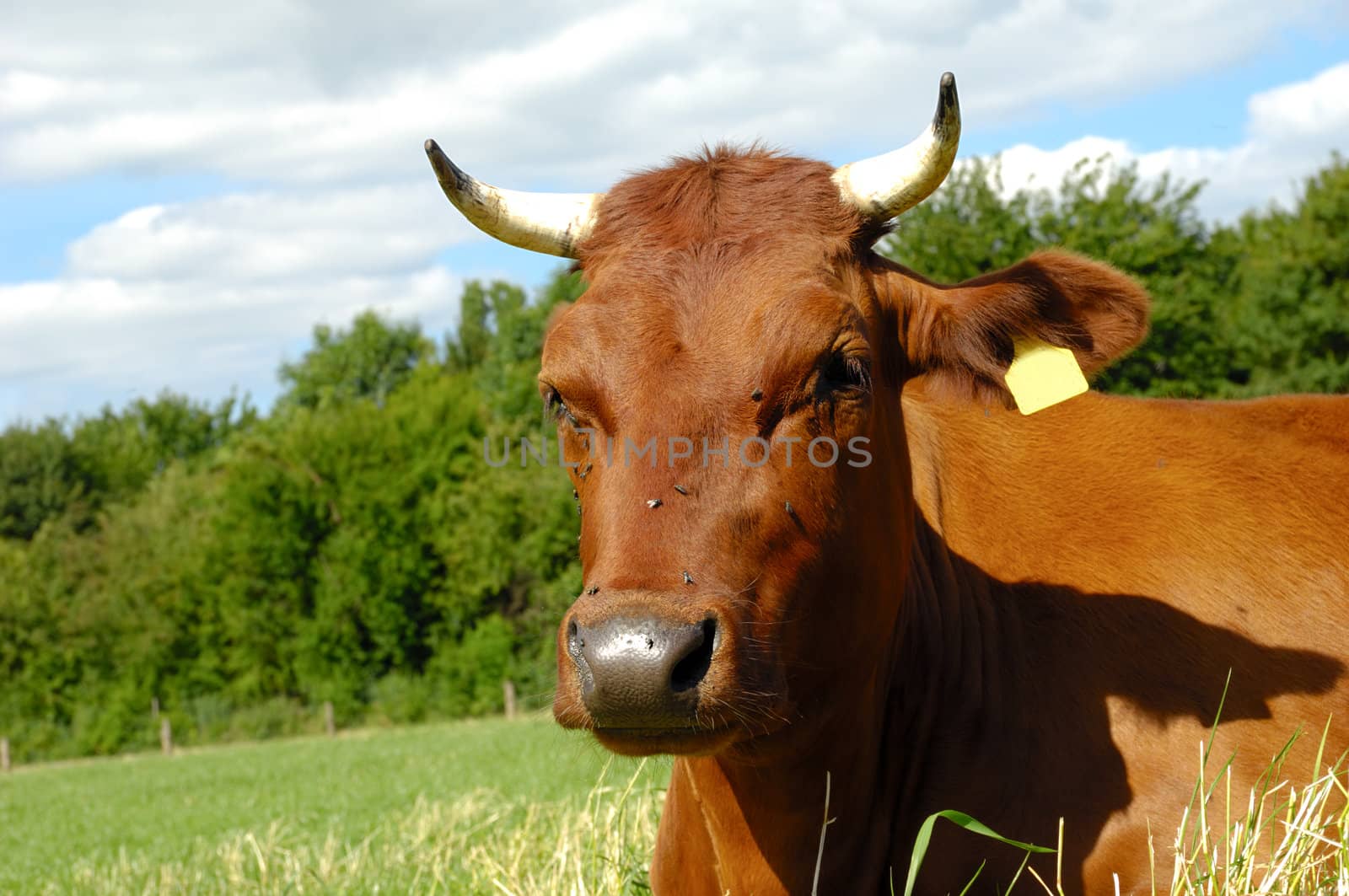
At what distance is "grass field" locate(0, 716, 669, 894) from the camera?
6.22m

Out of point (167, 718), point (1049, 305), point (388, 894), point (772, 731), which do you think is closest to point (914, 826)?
point (772, 731)

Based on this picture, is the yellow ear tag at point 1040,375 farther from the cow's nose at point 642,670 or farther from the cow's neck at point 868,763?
the cow's nose at point 642,670

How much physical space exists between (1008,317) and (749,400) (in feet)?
3.63

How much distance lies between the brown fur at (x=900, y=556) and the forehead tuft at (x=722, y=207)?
0.4 inches

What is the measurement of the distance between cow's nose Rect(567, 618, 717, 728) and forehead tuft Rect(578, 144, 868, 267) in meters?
1.19

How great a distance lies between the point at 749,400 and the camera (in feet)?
10.4

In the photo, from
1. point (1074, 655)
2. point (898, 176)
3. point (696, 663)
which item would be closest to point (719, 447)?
point (696, 663)

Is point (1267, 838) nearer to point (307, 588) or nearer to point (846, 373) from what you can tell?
point (846, 373)

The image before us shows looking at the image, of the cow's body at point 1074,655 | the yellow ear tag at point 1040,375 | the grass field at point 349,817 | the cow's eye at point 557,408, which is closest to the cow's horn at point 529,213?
the cow's eye at point 557,408

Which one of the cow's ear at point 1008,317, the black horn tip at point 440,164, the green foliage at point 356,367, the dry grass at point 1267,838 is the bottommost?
the dry grass at point 1267,838

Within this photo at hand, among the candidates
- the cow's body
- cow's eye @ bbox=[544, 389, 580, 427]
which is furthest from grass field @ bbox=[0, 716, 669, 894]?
cow's eye @ bbox=[544, 389, 580, 427]

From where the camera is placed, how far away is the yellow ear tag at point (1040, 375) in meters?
3.89

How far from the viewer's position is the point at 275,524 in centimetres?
5356

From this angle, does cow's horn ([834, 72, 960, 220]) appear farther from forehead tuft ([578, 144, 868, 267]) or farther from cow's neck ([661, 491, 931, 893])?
cow's neck ([661, 491, 931, 893])
